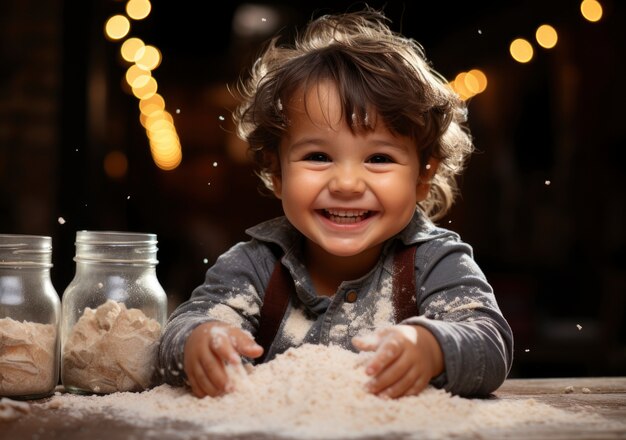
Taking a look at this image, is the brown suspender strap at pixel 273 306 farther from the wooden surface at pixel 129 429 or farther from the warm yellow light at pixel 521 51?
the warm yellow light at pixel 521 51

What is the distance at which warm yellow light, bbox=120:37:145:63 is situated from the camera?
7.63 ft

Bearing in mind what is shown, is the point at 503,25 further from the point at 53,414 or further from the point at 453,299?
the point at 53,414

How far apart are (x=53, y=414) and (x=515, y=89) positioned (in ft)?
6.79

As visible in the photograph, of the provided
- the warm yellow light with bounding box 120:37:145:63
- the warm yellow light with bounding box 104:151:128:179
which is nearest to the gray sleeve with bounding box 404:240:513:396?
the warm yellow light with bounding box 104:151:128:179

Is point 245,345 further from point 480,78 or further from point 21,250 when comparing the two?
point 480,78

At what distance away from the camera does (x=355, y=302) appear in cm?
135

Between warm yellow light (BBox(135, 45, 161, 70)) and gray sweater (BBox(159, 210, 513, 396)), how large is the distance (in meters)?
1.12

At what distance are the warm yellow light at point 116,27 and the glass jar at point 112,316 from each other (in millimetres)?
1138

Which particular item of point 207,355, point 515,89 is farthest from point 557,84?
point 207,355

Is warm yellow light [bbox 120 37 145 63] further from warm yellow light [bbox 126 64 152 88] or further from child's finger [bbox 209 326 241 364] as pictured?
→ child's finger [bbox 209 326 241 364]

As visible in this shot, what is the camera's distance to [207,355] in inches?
43.6

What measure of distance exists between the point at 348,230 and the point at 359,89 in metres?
0.22

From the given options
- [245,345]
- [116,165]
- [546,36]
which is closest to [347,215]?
[245,345]

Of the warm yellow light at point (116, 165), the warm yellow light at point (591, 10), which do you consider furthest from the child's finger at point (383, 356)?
the warm yellow light at point (591, 10)
